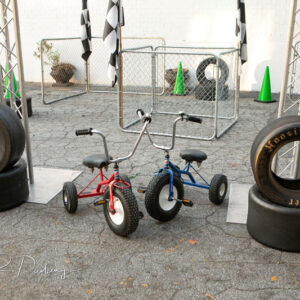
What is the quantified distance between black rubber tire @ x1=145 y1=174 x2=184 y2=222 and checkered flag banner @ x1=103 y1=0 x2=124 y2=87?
3244mm

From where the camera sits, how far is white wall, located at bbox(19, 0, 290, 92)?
35.1 ft

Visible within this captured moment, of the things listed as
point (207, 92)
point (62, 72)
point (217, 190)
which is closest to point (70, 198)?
point (217, 190)

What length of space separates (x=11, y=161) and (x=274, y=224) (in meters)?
2.65

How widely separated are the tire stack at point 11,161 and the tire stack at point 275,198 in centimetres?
236

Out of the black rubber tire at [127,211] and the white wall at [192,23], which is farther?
the white wall at [192,23]

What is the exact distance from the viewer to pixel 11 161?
13.6ft

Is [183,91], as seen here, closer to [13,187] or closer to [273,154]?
[13,187]

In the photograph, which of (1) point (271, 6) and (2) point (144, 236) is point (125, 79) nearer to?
(1) point (271, 6)

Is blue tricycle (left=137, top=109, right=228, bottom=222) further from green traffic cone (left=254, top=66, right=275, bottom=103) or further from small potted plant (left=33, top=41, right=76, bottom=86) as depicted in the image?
small potted plant (left=33, top=41, right=76, bottom=86)

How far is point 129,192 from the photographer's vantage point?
3568 millimetres

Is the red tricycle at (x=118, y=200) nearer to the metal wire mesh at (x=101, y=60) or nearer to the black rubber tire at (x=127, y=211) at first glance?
the black rubber tire at (x=127, y=211)

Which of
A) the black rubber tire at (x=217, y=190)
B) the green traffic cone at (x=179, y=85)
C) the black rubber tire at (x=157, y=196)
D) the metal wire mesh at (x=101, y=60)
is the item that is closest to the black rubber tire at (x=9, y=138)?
the black rubber tire at (x=157, y=196)

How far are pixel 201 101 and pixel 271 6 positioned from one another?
134 inches

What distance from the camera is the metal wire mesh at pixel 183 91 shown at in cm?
731
